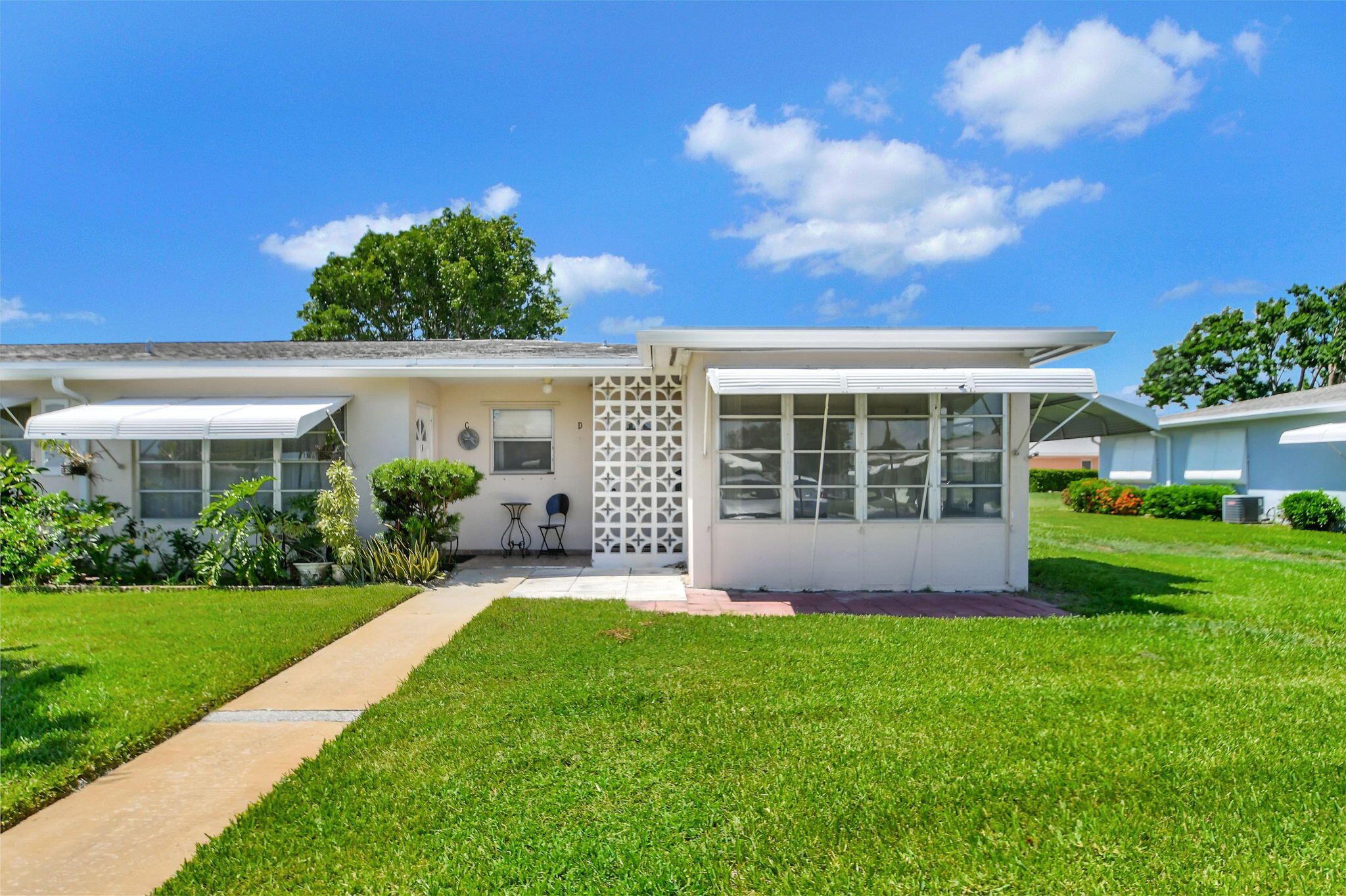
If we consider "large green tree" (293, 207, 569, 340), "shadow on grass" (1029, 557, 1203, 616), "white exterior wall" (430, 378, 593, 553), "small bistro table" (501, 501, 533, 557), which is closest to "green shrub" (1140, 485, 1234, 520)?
"shadow on grass" (1029, 557, 1203, 616)

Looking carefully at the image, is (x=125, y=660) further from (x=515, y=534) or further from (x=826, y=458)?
(x=826, y=458)

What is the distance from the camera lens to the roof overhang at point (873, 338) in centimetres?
827

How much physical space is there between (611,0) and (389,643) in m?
10.9

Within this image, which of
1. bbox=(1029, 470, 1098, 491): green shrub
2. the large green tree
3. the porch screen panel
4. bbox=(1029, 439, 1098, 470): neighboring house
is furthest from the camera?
bbox=(1029, 439, 1098, 470): neighboring house

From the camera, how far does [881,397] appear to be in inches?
348

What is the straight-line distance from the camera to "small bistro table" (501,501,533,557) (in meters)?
12.5

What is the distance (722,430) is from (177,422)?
7611 millimetres

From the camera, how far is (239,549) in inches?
373

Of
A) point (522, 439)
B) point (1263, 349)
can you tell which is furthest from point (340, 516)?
point (1263, 349)

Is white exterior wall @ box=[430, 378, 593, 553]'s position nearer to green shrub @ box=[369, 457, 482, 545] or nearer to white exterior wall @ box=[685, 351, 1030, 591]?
green shrub @ box=[369, 457, 482, 545]

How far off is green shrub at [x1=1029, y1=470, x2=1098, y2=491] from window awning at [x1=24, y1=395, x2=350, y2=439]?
32092 millimetres

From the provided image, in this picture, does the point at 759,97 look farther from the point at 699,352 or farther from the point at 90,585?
the point at 90,585

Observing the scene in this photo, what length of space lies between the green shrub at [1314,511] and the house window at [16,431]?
27636mm

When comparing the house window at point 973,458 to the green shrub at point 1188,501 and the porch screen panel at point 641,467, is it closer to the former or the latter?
the porch screen panel at point 641,467
